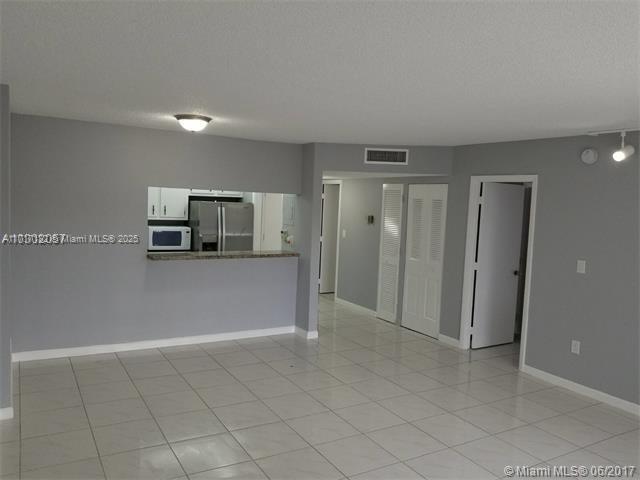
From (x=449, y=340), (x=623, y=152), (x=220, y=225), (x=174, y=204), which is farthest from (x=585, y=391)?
(x=174, y=204)

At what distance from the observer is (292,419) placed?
3.99m

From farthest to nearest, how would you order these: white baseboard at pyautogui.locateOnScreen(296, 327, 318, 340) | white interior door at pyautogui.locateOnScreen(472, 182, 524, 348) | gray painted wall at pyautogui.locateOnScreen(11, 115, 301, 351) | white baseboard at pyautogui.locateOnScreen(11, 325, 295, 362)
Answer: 1. white baseboard at pyautogui.locateOnScreen(296, 327, 318, 340)
2. white interior door at pyautogui.locateOnScreen(472, 182, 524, 348)
3. white baseboard at pyautogui.locateOnScreen(11, 325, 295, 362)
4. gray painted wall at pyautogui.locateOnScreen(11, 115, 301, 351)

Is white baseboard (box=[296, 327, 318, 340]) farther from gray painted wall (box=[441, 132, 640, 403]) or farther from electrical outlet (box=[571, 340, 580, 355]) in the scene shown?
electrical outlet (box=[571, 340, 580, 355])

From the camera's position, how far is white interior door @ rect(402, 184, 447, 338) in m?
6.46

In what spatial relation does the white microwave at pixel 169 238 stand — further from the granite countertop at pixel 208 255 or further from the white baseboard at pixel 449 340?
the white baseboard at pixel 449 340

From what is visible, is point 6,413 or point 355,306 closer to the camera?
point 6,413

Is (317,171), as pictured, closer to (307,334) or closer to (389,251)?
(389,251)

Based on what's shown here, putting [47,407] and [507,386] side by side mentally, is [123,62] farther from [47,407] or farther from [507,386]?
[507,386]

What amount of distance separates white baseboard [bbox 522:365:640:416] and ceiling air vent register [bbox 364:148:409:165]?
2.71 m

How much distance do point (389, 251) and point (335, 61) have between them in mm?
4854

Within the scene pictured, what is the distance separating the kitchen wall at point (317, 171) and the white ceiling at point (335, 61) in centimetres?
170

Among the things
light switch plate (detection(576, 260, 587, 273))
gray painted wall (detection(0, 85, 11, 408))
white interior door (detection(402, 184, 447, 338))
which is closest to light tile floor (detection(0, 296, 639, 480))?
gray painted wall (detection(0, 85, 11, 408))

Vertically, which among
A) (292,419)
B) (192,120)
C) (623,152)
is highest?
→ (192,120)

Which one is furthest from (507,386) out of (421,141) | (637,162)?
(421,141)
